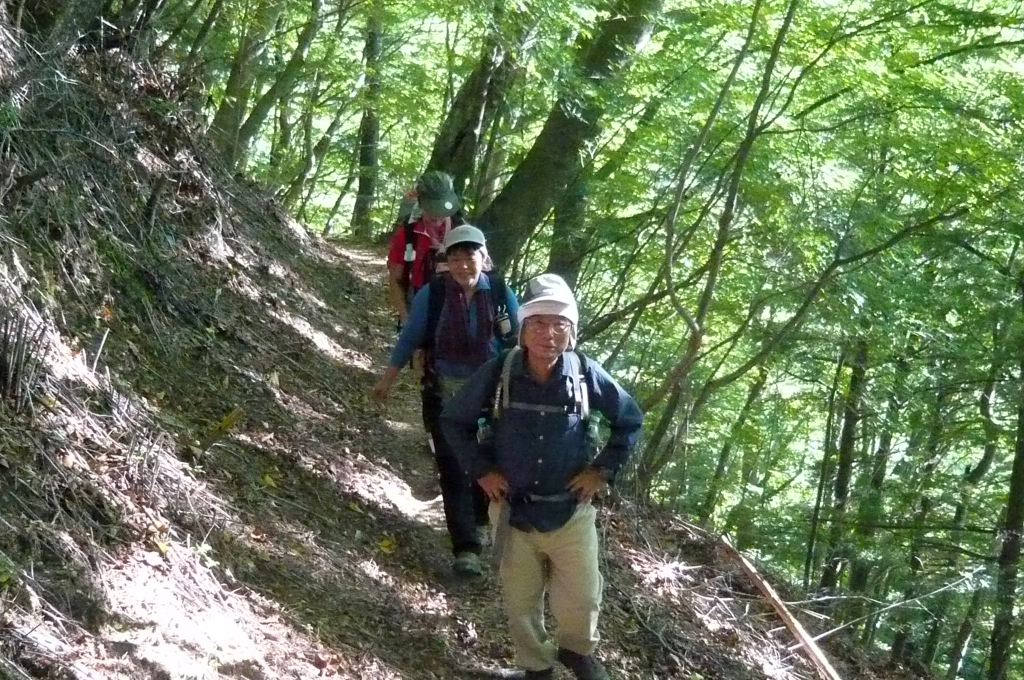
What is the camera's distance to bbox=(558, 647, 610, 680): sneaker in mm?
4609

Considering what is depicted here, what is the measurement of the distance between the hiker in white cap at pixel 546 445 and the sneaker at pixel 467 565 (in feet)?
4.23

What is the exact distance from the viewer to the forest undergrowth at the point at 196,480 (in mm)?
3795

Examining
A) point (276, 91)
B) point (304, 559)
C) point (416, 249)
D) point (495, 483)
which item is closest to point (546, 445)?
point (495, 483)

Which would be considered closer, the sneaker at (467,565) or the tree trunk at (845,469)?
the sneaker at (467,565)

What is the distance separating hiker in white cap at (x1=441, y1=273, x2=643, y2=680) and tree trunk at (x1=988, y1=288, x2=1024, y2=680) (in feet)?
24.2

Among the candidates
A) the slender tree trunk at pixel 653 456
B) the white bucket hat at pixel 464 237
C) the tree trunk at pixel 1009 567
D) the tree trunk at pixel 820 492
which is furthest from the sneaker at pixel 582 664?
the tree trunk at pixel 820 492

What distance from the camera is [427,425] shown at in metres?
5.80

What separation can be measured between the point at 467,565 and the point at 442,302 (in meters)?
1.65

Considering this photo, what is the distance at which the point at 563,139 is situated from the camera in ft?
38.2

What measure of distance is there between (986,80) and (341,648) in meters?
7.22

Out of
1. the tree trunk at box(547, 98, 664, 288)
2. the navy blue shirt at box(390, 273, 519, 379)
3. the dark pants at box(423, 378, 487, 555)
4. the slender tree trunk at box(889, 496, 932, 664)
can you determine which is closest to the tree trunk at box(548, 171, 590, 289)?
the tree trunk at box(547, 98, 664, 288)

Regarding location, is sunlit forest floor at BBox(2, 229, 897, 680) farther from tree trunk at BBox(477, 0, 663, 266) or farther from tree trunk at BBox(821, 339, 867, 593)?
tree trunk at BBox(821, 339, 867, 593)

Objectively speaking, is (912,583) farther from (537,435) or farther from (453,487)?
(537,435)

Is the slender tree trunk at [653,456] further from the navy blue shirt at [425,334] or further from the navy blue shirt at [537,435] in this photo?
the navy blue shirt at [537,435]
